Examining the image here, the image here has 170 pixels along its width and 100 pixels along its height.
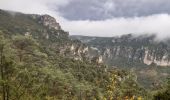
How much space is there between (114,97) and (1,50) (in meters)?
13.6

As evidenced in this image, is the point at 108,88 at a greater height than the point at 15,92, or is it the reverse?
the point at 108,88

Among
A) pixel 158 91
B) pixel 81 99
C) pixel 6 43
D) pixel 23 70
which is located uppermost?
pixel 6 43

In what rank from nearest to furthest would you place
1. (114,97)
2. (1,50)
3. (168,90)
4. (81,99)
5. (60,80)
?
(114,97)
(1,50)
(168,90)
(60,80)
(81,99)

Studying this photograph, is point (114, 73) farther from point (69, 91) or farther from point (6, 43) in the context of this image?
point (69, 91)

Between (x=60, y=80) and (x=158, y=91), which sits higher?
(x=158, y=91)

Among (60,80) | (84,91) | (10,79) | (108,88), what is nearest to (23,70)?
(10,79)

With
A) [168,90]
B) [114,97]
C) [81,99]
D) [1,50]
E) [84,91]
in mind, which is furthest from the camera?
[84,91]

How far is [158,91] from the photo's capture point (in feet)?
128

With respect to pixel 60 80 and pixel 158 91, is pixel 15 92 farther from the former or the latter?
pixel 60 80

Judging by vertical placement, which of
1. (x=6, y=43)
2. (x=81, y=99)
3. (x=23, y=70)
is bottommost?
(x=81, y=99)

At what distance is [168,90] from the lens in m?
38.2

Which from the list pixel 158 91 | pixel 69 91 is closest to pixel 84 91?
pixel 69 91

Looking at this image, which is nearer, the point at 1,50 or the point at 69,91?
the point at 1,50

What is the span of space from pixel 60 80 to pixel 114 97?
323ft
